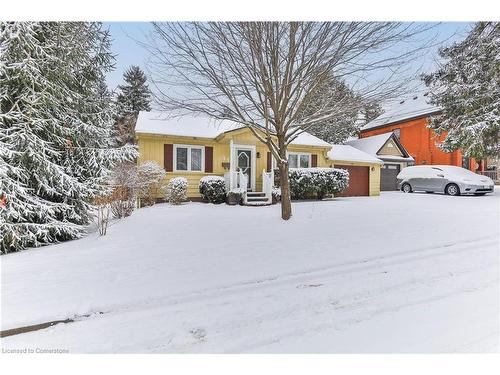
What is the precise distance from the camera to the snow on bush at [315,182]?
1042 centimetres

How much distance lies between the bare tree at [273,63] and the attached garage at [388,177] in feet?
40.7

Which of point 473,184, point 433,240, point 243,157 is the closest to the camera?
point 433,240

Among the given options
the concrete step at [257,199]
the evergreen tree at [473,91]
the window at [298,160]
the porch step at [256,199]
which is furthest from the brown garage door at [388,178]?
the concrete step at [257,199]

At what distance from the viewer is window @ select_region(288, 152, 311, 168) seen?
11734 millimetres

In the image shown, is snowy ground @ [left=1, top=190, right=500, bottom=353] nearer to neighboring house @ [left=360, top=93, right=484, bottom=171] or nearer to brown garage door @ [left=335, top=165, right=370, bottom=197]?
brown garage door @ [left=335, top=165, right=370, bottom=197]

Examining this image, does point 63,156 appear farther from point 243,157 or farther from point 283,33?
point 243,157

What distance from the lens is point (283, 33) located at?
4793 mm

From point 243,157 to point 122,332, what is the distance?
354 inches

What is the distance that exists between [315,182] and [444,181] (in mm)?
7615

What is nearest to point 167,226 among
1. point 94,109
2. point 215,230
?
point 215,230

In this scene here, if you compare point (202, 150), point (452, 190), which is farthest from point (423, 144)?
point (202, 150)

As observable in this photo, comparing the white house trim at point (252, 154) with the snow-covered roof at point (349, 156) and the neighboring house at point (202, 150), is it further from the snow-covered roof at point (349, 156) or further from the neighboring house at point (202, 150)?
the snow-covered roof at point (349, 156)

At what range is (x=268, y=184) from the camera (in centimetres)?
982
